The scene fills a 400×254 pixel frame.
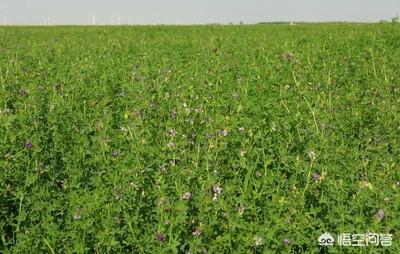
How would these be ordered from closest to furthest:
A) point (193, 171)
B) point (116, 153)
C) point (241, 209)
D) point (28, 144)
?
point (241, 209) < point (193, 171) < point (116, 153) < point (28, 144)

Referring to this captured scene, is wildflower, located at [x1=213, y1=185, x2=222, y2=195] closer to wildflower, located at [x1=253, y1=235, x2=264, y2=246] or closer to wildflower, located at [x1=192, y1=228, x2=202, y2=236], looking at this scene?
Result: wildflower, located at [x1=192, y1=228, x2=202, y2=236]

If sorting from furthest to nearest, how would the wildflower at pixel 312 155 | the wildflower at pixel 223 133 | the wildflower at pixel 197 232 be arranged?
the wildflower at pixel 223 133
the wildflower at pixel 312 155
the wildflower at pixel 197 232

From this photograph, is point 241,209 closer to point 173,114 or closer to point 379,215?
point 379,215

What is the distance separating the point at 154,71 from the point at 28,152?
3996 millimetres

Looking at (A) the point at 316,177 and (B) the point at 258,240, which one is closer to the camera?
(B) the point at 258,240

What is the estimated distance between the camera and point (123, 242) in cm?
290

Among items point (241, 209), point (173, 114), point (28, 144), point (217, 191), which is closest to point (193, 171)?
point (217, 191)

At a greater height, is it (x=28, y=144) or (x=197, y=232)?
(x=28, y=144)

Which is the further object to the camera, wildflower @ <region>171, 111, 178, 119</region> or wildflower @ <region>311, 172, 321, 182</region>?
wildflower @ <region>171, 111, 178, 119</region>

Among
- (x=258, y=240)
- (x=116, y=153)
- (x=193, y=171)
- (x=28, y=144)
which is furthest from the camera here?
(x=28, y=144)

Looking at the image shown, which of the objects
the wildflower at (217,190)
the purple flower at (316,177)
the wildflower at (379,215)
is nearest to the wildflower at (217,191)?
the wildflower at (217,190)

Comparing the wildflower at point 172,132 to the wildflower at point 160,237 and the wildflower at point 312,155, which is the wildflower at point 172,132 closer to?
the wildflower at point 312,155

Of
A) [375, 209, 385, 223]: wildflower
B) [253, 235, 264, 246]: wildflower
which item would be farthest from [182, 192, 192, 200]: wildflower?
[375, 209, 385, 223]: wildflower

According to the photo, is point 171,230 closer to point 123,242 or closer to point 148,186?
point 123,242
